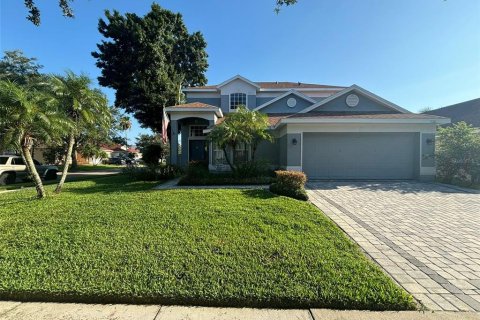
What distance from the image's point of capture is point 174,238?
14.4ft

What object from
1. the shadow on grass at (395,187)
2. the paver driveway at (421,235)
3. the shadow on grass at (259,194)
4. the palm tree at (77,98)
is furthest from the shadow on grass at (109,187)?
the shadow on grass at (395,187)

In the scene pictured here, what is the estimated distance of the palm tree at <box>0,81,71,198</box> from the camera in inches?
270

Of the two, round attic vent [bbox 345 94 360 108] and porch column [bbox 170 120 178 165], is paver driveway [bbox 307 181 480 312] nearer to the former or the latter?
round attic vent [bbox 345 94 360 108]

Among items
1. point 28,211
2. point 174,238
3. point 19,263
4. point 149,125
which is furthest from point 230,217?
point 149,125

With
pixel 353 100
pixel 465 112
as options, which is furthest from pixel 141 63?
pixel 465 112

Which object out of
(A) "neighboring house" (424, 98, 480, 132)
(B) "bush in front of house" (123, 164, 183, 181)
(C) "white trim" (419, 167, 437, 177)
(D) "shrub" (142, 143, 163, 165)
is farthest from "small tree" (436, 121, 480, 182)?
(D) "shrub" (142, 143, 163, 165)

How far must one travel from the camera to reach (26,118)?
23.1 feet

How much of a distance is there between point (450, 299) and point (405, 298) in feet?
1.95

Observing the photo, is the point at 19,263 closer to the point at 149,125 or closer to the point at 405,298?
the point at 405,298

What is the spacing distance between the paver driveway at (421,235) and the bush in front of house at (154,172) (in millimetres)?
7956

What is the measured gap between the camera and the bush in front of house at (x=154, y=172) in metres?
12.9

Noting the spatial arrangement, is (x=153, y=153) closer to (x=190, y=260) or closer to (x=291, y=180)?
(x=291, y=180)

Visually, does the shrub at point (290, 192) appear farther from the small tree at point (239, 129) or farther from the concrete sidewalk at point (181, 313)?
the concrete sidewalk at point (181, 313)

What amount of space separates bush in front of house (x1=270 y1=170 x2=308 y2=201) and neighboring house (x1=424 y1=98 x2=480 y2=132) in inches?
828
